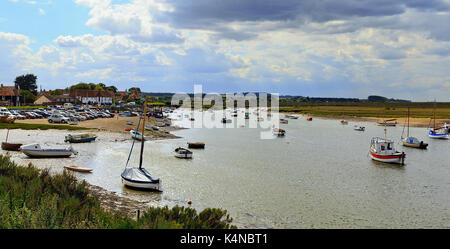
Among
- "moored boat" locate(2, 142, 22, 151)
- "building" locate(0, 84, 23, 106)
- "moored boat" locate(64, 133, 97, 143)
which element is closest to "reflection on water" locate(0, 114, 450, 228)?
"moored boat" locate(64, 133, 97, 143)

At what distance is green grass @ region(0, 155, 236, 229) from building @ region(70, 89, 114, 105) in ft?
449

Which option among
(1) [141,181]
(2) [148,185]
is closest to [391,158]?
(2) [148,185]

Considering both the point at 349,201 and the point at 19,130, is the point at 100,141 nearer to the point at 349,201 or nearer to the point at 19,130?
the point at 19,130

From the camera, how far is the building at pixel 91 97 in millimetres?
148150

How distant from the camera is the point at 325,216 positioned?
24.6 meters

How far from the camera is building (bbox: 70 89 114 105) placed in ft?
486

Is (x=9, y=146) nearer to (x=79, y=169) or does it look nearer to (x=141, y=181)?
(x=79, y=169)

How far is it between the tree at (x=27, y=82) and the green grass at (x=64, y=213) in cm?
14035

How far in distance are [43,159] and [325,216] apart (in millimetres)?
30560

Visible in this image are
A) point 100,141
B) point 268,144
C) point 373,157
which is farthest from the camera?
point 268,144

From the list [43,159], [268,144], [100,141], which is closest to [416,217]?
[43,159]

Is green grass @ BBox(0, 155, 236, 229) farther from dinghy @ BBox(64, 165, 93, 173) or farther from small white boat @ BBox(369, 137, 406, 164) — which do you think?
small white boat @ BBox(369, 137, 406, 164)
